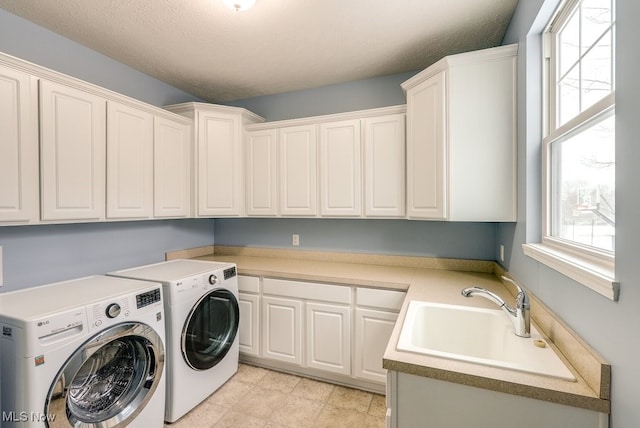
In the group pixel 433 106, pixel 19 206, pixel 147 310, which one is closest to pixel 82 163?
pixel 19 206

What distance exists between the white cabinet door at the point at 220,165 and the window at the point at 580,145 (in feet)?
7.41

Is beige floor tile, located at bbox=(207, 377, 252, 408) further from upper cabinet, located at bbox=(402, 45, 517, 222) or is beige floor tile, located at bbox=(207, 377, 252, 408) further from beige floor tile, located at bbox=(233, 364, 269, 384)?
upper cabinet, located at bbox=(402, 45, 517, 222)

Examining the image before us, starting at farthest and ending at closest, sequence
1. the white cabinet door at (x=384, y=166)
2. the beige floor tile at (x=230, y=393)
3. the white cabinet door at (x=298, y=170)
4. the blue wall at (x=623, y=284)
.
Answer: the white cabinet door at (x=298, y=170) → the white cabinet door at (x=384, y=166) → the beige floor tile at (x=230, y=393) → the blue wall at (x=623, y=284)

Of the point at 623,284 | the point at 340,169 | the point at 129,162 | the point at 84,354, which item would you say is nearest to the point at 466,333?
the point at 623,284

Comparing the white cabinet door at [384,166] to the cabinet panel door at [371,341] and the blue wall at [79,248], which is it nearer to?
the cabinet panel door at [371,341]

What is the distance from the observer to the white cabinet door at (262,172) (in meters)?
2.63

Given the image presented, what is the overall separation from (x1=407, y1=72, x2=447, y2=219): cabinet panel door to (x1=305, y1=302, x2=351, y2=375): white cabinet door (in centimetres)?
93

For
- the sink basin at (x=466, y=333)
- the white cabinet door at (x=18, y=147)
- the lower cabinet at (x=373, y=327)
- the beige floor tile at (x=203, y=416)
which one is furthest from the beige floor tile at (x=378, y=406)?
the white cabinet door at (x=18, y=147)

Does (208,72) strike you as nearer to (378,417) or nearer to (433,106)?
(433,106)

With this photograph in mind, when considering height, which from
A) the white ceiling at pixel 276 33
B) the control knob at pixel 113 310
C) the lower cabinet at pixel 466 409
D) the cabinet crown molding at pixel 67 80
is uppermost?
the white ceiling at pixel 276 33

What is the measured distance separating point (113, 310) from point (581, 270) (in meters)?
1.97

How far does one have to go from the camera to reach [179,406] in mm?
1800

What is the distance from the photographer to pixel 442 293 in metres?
1.72

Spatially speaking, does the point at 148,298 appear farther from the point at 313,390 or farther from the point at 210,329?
the point at 313,390
